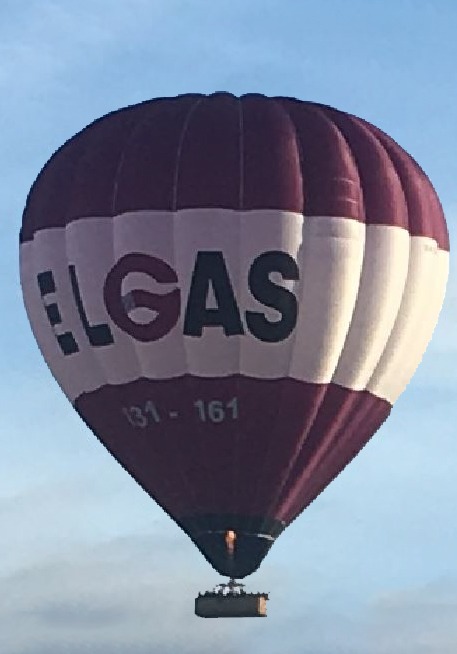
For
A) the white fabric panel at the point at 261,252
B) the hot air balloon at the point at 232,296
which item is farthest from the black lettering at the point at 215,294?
the white fabric panel at the point at 261,252

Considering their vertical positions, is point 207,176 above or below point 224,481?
above

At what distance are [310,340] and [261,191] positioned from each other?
2.64 m

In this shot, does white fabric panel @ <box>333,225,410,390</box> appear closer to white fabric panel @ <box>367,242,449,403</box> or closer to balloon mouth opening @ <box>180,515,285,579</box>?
white fabric panel @ <box>367,242,449,403</box>

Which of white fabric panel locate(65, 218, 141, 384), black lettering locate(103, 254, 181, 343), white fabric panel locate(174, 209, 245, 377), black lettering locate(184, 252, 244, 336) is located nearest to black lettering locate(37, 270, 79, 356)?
white fabric panel locate(65, 218, 141, 384)

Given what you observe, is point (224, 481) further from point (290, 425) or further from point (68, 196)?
point (68, 196)

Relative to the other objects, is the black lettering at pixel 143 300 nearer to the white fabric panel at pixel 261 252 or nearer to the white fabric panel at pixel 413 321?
the white fabric panel at pixel 261 252

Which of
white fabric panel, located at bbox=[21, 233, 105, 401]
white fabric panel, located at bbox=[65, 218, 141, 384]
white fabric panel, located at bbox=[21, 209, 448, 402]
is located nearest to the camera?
white fabric panel, located at bbox=[21, 209, 448, 402]

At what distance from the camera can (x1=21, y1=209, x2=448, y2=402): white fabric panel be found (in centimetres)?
6153

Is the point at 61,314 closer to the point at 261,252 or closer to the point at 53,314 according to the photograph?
the point at 53,314

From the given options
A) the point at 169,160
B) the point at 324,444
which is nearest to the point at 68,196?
the point at 169,160

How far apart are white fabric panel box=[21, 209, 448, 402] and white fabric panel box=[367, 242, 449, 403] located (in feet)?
0.13

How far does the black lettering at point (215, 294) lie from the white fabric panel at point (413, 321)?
119 inches

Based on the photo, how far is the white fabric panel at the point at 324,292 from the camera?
61.8 m

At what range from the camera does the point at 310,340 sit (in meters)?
61.8
